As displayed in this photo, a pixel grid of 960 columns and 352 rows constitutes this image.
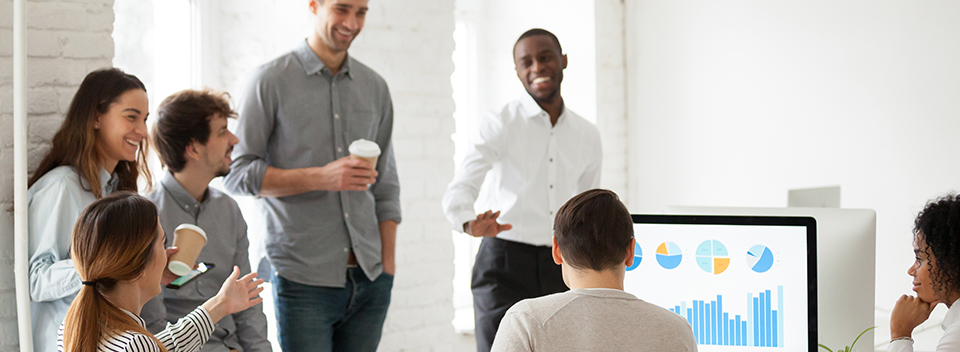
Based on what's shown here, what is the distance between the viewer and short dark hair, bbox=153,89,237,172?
1945 millimetres

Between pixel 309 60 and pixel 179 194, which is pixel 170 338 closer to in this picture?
pixel 179 194

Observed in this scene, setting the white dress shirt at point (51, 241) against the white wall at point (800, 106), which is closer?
the white dress shirt at point (51, 241)

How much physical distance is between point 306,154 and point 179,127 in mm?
379

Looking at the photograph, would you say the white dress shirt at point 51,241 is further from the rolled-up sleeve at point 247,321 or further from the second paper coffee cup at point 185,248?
the rolled-up sleeve at point 247,321

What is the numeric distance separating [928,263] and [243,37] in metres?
2.44

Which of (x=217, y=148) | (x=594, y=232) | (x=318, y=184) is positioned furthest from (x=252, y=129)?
(x=594, y=232)

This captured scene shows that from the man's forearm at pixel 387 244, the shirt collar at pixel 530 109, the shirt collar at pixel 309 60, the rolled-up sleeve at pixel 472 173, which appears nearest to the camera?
the shirt collar at pixel 309 60

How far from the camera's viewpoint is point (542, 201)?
2.63 meters

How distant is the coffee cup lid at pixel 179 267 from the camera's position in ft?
5.15

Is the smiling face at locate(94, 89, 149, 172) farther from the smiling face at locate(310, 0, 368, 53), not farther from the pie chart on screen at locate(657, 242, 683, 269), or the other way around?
the pie chart on screen at locate(657, 242, 683, 269)

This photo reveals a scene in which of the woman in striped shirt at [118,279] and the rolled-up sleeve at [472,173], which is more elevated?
the rolled-up sleeve at [472,173]

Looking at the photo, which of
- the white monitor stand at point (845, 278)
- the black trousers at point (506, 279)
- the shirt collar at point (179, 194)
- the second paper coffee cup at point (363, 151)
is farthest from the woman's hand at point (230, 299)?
the white monitor stand at point (845, 278)

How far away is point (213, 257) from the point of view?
6.35 feet

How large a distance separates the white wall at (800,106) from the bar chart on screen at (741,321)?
141cm
